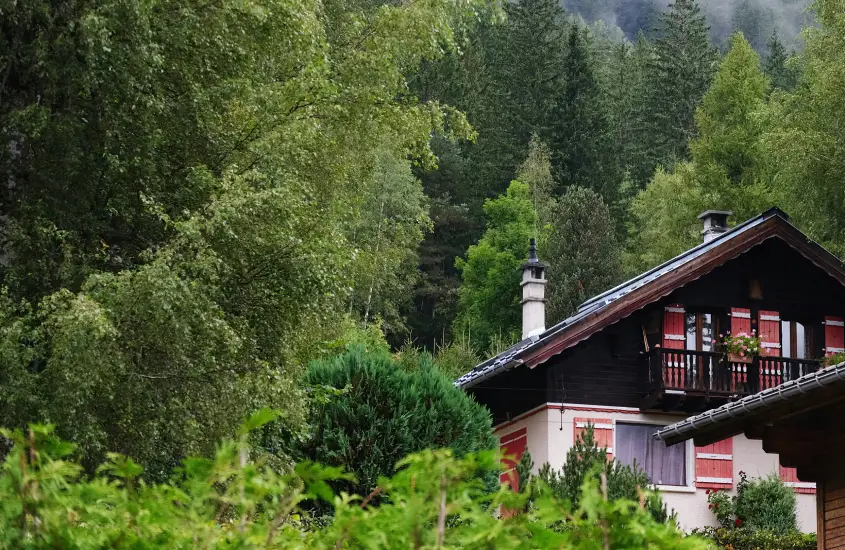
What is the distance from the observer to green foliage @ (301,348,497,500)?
49.2 feet

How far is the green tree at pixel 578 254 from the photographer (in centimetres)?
4953

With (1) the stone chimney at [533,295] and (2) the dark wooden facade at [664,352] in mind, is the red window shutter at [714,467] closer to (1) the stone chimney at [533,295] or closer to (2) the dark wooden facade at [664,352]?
(2) the dark wooden facade at [664,352]

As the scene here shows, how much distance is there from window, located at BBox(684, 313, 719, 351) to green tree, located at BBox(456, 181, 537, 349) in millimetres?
26562

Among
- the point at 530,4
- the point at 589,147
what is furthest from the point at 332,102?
the point at 530,4

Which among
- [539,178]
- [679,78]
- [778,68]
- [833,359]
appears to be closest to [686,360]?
[833,359]

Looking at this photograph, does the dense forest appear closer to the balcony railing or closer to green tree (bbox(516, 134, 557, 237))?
the balcony railing

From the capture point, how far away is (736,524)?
22453mm

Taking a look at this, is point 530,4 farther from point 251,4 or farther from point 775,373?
point 251,4

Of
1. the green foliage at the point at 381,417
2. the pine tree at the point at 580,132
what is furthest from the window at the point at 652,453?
the pine tree at the point at 580,132

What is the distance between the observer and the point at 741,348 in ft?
76.9

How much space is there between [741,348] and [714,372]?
70cm

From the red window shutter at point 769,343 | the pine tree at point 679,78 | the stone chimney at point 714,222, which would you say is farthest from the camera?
→ the pine tree at point 679,78

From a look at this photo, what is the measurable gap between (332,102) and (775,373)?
1219 centimetres

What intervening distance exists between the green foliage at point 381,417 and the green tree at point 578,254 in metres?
33.3
